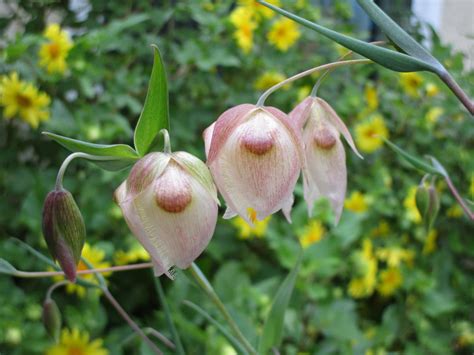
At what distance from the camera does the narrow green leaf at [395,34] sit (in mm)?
379

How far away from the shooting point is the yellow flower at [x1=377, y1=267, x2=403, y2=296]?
1.36m

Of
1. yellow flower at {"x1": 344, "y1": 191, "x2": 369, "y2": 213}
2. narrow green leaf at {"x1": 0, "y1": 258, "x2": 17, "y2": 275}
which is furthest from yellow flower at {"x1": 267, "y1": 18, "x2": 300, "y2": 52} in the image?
narrow green leaf at {"x1": 0, "y1": 258, "x2": 17, "y2": 275}

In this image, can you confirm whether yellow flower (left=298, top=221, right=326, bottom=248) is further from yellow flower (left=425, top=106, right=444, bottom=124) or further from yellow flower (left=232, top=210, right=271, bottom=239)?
yellow flower (left=425, top=106, right=444, bottom=124)

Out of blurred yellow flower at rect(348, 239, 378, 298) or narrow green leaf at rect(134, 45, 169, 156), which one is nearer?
narrow green leaf at rect(134, 45, 169, 156)

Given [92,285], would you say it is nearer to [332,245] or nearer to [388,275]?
[332,245]

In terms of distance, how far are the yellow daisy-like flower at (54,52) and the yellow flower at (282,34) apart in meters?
0.46

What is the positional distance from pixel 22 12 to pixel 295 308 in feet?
3.03

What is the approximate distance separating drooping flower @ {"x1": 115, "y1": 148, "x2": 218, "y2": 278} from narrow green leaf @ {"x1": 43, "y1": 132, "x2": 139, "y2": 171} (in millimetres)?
26

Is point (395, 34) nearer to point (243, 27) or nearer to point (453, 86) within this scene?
point (453, 86)

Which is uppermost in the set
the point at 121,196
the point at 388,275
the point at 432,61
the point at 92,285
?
the point at 432,61

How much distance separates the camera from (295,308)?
112 cm

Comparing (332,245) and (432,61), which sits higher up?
(432,61)

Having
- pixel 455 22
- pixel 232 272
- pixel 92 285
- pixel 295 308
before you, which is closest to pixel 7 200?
pixel 232 272

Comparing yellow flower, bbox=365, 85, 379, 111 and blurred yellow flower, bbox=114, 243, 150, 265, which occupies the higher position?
yellow flower, bbox=365, 85, 379, 111
